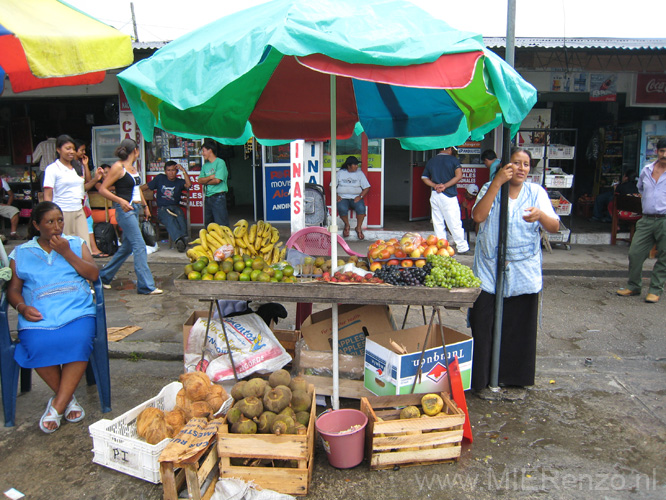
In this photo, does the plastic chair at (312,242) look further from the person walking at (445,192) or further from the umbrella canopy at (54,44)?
the person walking at (445,192)

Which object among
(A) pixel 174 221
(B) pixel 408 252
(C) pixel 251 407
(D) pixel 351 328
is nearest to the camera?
(C) pixel 251 407

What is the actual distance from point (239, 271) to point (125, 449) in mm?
1355

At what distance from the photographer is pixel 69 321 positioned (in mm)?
3598

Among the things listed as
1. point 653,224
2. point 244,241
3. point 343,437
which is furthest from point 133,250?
point 653,224

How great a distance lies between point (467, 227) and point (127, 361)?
7.09m

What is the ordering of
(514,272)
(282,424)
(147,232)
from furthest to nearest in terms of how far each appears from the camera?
(147,232), (514,272), (282,424)

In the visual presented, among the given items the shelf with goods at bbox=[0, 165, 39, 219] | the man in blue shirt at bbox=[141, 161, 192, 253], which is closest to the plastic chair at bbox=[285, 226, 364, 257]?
the man in blue shirt at bbox=[141, 161, 192, 253]

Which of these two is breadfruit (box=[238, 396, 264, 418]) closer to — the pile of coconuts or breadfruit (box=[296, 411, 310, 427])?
the pile of coconuts

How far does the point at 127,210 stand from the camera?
20.8ft

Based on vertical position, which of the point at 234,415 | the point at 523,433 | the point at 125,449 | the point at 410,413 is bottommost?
the point at 523,433

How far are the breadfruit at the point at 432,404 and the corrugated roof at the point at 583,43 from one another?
21.8ft

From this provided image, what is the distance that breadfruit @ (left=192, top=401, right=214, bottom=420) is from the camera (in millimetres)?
3189

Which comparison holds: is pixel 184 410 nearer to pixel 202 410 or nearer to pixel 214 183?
pixel 202 410

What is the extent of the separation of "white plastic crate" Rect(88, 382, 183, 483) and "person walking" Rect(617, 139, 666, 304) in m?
Result: 6.20
